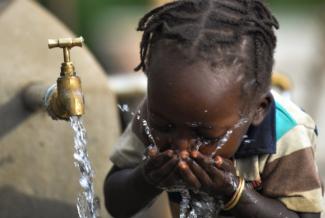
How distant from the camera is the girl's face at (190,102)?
5.68 ft

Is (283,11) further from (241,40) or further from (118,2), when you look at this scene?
(241,40)

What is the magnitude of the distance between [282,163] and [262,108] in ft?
0.49

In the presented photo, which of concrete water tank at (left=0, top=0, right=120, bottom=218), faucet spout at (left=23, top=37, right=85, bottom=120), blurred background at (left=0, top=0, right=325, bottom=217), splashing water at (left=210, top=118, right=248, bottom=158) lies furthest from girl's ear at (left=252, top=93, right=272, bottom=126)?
blurred background at (left=0, top=0, right=325, bottom=217)

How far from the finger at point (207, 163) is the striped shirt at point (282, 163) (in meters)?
0.22

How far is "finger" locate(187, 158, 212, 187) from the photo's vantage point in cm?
172

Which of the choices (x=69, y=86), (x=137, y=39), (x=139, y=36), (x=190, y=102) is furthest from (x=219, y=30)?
(x=137, y=39)

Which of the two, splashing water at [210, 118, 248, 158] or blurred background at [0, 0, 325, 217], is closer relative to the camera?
splashing water at [210, 118, 248, 158]

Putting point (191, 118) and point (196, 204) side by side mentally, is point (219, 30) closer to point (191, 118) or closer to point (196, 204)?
point (191, 118)

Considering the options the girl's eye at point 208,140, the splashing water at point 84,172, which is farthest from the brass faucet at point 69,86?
the girl's eye at point 208,140

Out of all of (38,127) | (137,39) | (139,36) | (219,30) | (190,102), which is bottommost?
(137,39)

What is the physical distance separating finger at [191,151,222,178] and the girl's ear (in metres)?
0.22

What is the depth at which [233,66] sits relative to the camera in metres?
1.78

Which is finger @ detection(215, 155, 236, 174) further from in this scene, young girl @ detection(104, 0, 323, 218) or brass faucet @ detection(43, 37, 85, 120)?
brass faucet @ detection(43, 37, 85, 120)

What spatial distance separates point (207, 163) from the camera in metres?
1.73
